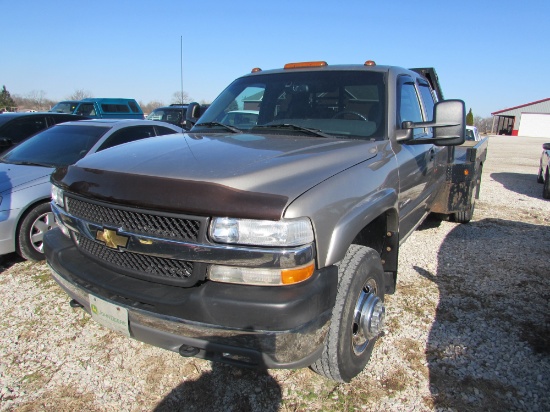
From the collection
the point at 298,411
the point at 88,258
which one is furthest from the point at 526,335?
the point at 88,258

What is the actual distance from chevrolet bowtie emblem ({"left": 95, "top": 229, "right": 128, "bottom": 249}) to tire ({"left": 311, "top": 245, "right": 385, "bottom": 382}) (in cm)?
115

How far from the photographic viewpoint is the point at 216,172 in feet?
6.64

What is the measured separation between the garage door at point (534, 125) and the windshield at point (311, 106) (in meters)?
59.7

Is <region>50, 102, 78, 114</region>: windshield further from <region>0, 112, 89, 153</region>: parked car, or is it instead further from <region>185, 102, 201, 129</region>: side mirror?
<region>185, 102, 201, 129</region>: side mirror

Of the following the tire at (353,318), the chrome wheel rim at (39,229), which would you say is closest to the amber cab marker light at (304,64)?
the tire at (353,318)

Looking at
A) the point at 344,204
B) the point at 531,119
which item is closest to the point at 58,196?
the point at 344,204

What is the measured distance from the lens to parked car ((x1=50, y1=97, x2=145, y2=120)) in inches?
Result: 600

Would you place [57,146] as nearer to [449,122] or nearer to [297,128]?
[297,128]

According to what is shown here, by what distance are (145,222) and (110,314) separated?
56cm

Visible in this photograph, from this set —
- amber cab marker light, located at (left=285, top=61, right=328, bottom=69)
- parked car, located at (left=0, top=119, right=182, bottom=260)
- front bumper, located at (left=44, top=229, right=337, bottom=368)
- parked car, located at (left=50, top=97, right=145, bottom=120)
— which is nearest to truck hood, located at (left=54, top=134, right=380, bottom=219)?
front bumper, located at (left=44, top=229, right=337, bottom=368)

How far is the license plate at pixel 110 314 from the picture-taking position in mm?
2082

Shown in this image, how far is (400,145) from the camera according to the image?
311cm

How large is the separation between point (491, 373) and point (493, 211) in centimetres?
547

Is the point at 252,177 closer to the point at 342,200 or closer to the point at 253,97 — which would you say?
the point at 342,200
